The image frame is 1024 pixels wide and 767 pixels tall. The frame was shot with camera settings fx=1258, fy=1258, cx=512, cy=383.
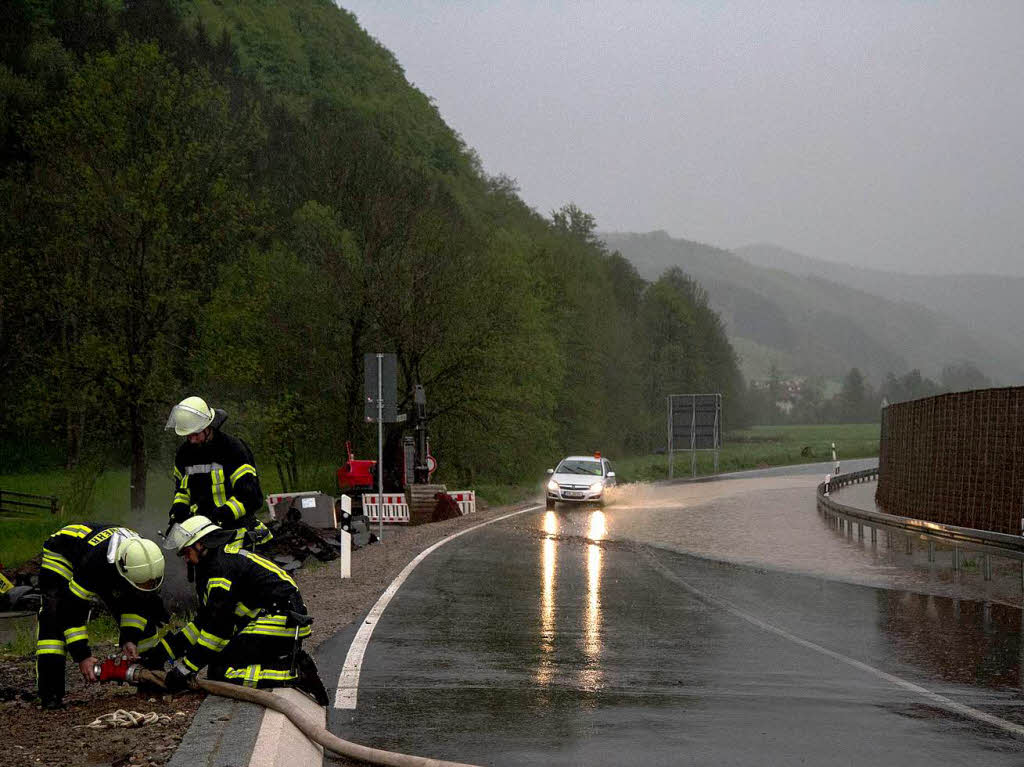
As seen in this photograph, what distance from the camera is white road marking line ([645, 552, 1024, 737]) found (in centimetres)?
741

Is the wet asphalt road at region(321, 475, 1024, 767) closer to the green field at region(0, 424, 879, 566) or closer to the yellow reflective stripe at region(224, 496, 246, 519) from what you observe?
the yellow reflective stripe at region(224, 496, 246, 519)

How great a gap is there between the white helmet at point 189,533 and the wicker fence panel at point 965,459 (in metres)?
15.1

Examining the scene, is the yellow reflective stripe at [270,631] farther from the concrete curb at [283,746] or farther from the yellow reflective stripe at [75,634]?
the yellow reflective stripe at [75,634]

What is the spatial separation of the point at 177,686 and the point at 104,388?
27.7 m

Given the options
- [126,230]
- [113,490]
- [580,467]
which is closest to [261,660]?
[580,467]

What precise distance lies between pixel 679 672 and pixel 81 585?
4.18 metres

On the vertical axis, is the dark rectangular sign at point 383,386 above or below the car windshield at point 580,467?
above

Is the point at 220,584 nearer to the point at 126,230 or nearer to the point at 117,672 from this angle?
the point at 117,672

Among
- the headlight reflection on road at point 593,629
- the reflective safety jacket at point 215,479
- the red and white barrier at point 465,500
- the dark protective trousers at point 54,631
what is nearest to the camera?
the dark protective trousers at point 54,631

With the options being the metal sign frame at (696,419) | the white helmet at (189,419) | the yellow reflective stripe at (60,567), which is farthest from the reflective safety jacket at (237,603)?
the metal sign frame at (696,419)

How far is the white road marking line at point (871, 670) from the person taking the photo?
24.3 feet

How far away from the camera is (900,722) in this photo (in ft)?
24.0

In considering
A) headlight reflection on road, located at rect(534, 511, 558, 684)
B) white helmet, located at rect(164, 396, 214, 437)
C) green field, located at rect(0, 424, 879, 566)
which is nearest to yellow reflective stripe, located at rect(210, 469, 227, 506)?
white helmet, located at rect(164, 396, 214, 437)

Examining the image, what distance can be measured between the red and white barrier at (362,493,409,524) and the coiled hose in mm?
22056
